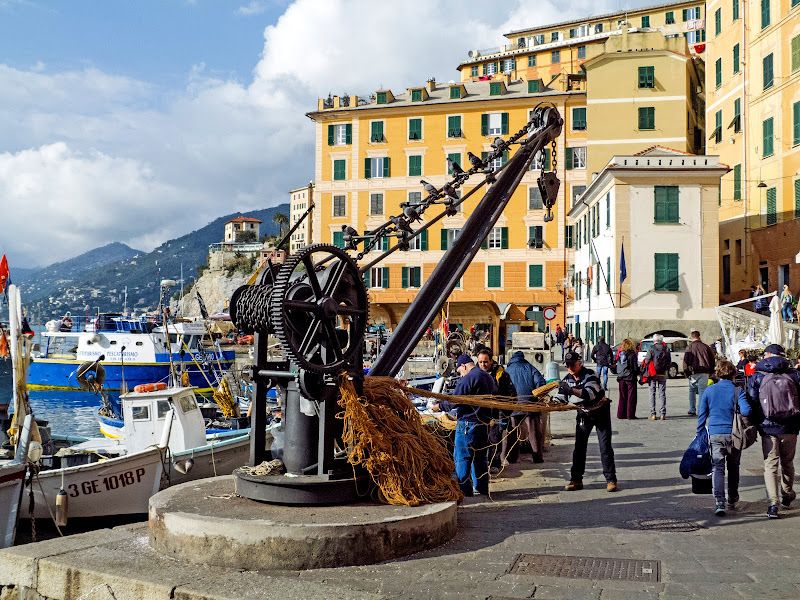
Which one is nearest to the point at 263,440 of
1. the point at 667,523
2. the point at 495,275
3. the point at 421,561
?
the point at 421,561

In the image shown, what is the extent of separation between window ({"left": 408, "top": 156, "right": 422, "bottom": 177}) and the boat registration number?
42265 mm

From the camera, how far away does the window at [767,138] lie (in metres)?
36.3

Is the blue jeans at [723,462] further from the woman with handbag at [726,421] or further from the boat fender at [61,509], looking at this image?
the boat fender at [61,509]

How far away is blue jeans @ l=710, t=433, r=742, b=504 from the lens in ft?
26.8

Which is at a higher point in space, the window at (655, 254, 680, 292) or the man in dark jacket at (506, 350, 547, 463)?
the window at (655, 254, 680, 292)

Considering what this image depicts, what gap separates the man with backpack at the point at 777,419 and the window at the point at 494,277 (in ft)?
149

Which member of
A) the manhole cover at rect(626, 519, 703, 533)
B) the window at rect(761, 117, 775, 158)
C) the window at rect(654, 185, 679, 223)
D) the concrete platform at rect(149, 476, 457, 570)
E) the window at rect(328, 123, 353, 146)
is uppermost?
the window at rect(328, 123, 353, 146)

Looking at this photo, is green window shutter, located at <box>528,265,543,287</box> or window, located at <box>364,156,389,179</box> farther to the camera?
window, located at <box>364,156,389,179</box>

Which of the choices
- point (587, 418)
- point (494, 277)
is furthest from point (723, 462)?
point (494, 277)

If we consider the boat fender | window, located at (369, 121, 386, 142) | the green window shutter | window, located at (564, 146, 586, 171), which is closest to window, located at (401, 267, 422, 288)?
the green window shutter

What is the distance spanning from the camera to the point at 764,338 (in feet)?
90.3

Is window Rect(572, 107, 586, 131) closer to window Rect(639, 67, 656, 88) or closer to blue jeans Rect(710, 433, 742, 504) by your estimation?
window Rect(639, 67, 656, 88)

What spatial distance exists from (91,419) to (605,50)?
36.4 metres

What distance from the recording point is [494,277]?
2116 inches
